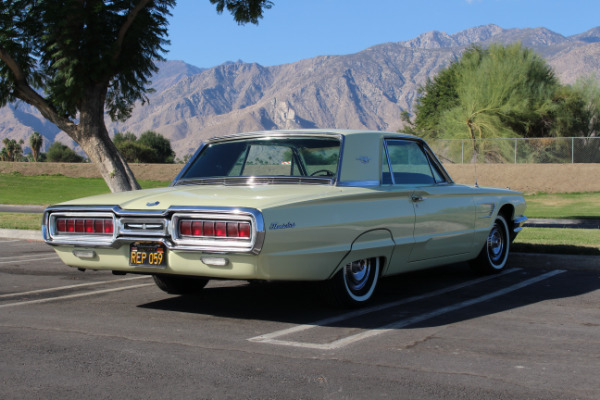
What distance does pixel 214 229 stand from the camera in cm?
527

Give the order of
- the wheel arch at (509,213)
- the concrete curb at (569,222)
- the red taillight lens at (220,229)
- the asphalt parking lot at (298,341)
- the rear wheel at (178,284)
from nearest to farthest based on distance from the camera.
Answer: the asphalt parking lot at (298,341), the red taillight lens at (220,229), the rear wheel at (178,284), the wheel arch at (509,213), the concrete curb at (569,222)

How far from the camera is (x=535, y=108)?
41.8 m

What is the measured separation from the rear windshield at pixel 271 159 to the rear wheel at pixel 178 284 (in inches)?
39.9

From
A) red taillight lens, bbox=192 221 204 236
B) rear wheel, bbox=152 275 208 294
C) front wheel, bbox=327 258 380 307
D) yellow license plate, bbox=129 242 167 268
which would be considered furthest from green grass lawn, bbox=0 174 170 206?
red taillight lens, bbox=192 221 204 236

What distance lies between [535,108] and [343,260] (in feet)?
128

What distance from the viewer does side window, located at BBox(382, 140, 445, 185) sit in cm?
668

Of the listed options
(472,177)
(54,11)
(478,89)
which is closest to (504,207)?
(54,11)

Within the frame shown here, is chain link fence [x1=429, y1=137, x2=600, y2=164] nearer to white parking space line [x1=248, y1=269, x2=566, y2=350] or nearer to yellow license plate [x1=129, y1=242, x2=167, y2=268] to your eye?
white parking space line [x1=248, y1=269, x2=566, y2=350]

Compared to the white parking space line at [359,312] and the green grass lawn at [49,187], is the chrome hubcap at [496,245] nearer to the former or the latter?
the white parking space line at [359,312]

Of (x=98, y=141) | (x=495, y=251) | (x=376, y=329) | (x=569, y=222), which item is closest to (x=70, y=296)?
(x=376, y=329)

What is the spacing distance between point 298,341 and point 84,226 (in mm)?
2214

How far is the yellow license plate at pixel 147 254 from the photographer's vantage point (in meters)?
5.46

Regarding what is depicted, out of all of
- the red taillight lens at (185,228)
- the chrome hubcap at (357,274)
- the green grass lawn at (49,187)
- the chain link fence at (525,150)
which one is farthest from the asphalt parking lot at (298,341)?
the green grass lawn at (49,187)

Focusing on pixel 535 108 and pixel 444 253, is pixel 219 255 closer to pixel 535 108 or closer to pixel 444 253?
pixel 444 253
